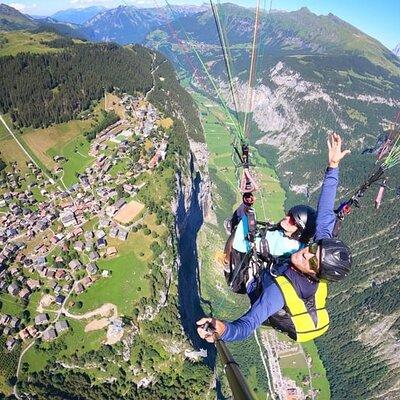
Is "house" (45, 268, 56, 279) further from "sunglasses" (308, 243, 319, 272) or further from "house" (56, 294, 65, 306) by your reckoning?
"sunglasses" (308, 243, 319, 272)

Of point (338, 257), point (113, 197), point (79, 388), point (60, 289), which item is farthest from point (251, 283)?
point (113, 197)

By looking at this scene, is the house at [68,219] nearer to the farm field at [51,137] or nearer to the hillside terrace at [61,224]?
the hillside terrace at [61,224]

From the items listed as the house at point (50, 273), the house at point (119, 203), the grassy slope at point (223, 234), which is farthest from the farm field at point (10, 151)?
the grassy slope at point (223, 234)

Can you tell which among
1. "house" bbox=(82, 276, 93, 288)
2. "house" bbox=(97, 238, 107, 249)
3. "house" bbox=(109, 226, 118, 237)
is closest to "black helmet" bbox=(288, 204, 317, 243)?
"house" bbox=(82, 276, 93, 288)

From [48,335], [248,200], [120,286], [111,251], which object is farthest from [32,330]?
[248,200]

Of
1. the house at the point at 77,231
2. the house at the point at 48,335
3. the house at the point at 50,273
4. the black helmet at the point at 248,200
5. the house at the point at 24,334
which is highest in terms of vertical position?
the black helmet at the point at 248,200

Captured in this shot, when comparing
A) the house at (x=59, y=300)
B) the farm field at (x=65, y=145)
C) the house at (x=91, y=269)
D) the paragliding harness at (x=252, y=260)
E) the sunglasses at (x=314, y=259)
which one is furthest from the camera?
the farm field at (x=65, y=145)

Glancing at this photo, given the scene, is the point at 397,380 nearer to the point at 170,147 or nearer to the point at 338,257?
the point at 170,147

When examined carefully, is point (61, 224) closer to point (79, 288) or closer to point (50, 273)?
point (50, 273)
